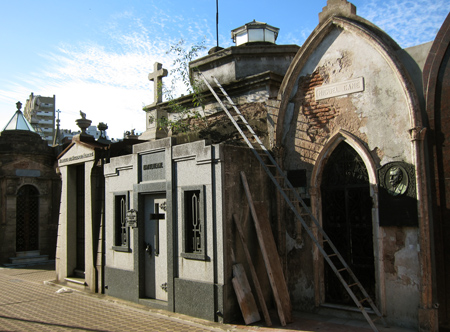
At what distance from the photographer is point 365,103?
24.0 ft

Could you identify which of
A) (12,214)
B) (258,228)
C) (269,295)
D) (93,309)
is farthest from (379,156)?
(12,214)

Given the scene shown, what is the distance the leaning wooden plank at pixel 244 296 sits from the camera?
23.1 feet

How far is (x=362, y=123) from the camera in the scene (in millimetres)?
7336

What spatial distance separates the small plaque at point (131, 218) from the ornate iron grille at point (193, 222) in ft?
5.73

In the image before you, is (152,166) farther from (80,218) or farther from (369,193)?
(369,193)

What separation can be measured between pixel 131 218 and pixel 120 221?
0.80 metres

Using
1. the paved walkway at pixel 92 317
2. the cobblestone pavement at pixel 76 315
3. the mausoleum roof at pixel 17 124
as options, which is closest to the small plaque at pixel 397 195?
the paved walkway at pixel 92 317

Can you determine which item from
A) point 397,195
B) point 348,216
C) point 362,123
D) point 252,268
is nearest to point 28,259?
point 252,268

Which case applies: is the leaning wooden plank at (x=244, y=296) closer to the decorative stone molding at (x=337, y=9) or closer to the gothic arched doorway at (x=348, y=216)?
the gothic arched doorway at (x=348, y=216)

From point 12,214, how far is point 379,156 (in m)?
14.0

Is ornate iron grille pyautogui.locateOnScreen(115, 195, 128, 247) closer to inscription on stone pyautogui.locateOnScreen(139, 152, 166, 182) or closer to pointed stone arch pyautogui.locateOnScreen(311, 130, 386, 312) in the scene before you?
inscription on stone pyautogui.locateOnScreen(139, 152, 166, 182)

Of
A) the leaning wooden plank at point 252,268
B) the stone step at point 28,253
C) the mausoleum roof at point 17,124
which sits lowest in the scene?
the stone step at point 28,253

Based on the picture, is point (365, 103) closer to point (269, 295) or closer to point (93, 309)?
point (269, 295)

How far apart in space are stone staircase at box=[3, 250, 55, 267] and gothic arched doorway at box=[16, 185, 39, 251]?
227mm
